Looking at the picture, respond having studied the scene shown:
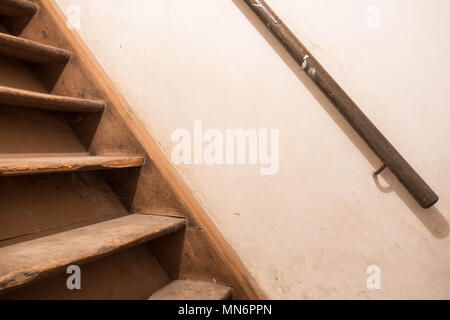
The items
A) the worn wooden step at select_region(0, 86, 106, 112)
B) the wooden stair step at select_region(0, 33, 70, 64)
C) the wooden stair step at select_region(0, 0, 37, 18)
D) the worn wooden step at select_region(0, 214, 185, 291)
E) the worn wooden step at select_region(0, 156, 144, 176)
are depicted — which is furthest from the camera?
the wooden stair step at select_region(0, 0, 37, 18)

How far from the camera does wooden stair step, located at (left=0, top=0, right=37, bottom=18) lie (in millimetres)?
1166

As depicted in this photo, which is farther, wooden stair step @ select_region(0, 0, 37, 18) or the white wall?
wooden stair step @ select_region(0, 0, 37, 18)

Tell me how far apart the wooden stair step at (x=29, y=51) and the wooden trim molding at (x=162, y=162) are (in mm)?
67

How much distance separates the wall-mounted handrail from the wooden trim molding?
0.58 m

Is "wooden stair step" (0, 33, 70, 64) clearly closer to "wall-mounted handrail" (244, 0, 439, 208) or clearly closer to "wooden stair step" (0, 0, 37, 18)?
"wooden stair step" (0, 0, 37, 18)

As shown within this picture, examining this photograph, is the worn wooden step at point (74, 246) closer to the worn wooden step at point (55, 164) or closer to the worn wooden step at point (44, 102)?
the worn wooden step at point (55, 164)

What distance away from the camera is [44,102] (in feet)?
3.22

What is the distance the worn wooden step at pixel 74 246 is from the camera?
600 millimetres

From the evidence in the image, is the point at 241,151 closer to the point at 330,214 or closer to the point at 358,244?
the point at 330,214

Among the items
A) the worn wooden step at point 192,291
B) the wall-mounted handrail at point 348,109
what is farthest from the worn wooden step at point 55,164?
the wall-mounted handrail at point 348,109

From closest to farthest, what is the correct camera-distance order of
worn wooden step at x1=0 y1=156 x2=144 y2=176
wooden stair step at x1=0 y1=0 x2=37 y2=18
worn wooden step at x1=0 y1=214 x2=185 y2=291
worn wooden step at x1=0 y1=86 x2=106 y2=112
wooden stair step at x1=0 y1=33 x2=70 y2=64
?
worn wooden step at x1=0 y1=214 x2=185 y2=291, worn wooden step at x1=0 y1=156 x2=144 y2=176, worn wooden step at x1=0 y1=86 x2=106 y2=112, wooden stair step at x1=0 y1=33 x2=70 y2=64, wooden stair step at x1=0 y1=0 x2=37 y2=18

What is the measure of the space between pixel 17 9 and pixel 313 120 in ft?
4.01

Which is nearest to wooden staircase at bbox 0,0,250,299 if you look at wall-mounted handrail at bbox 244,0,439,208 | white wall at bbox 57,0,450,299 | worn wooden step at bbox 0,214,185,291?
worn wooden step at bbox 0,214,185,291

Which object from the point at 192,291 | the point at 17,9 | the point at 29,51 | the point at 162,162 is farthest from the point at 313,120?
the point at 17,9
